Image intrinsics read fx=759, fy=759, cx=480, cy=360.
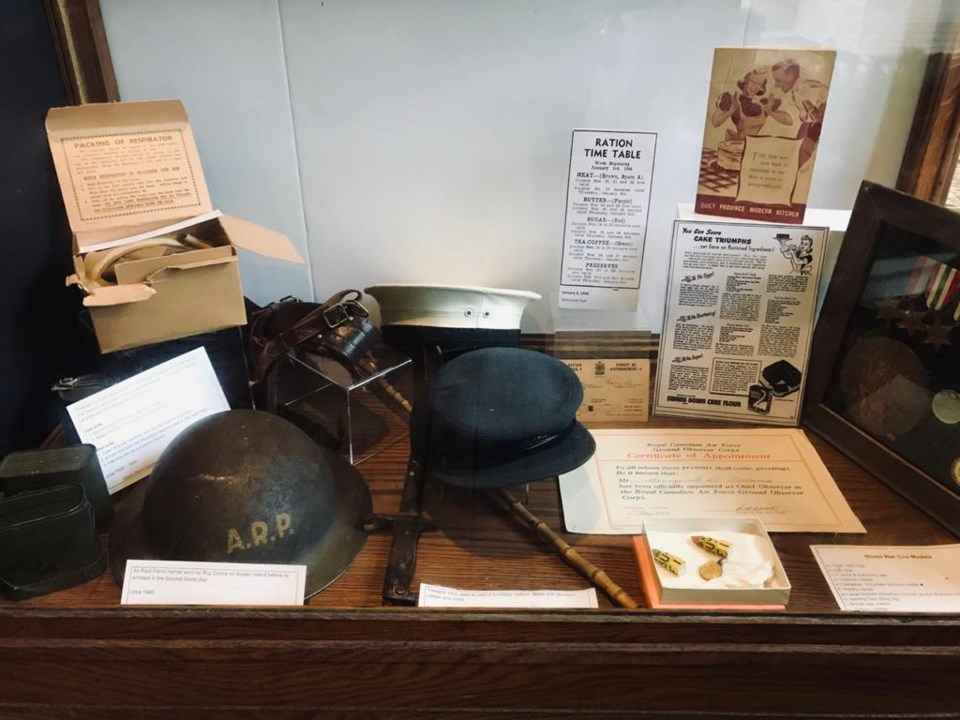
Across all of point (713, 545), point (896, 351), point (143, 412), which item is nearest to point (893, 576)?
Result: point (713, 545)

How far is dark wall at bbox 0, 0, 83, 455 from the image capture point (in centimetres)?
111

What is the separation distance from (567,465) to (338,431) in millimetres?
386

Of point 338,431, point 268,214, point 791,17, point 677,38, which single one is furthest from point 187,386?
point 791,17

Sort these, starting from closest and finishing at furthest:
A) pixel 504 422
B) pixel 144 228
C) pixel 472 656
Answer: pixel 472 656 < pixel 504 422 < pixel 144 228

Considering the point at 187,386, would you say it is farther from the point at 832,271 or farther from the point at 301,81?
the point at 832,271

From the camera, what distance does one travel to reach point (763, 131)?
1.15m

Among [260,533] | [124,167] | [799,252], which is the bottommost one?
[260,533]

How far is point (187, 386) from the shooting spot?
3.76ft

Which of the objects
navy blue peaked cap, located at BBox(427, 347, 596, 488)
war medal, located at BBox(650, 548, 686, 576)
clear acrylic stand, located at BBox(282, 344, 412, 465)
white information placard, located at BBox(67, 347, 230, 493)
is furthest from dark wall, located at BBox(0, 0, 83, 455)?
war medal, located at BBox(650, 548, 686, 576)

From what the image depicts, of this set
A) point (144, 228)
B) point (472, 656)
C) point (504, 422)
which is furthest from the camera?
point (144, 228)

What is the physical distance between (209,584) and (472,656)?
0.34 m

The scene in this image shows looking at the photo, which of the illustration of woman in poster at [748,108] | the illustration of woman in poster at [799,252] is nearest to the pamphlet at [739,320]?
the illustration of woman in poster at [799,252]

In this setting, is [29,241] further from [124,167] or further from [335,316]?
[335,316]

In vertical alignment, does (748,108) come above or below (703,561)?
above
